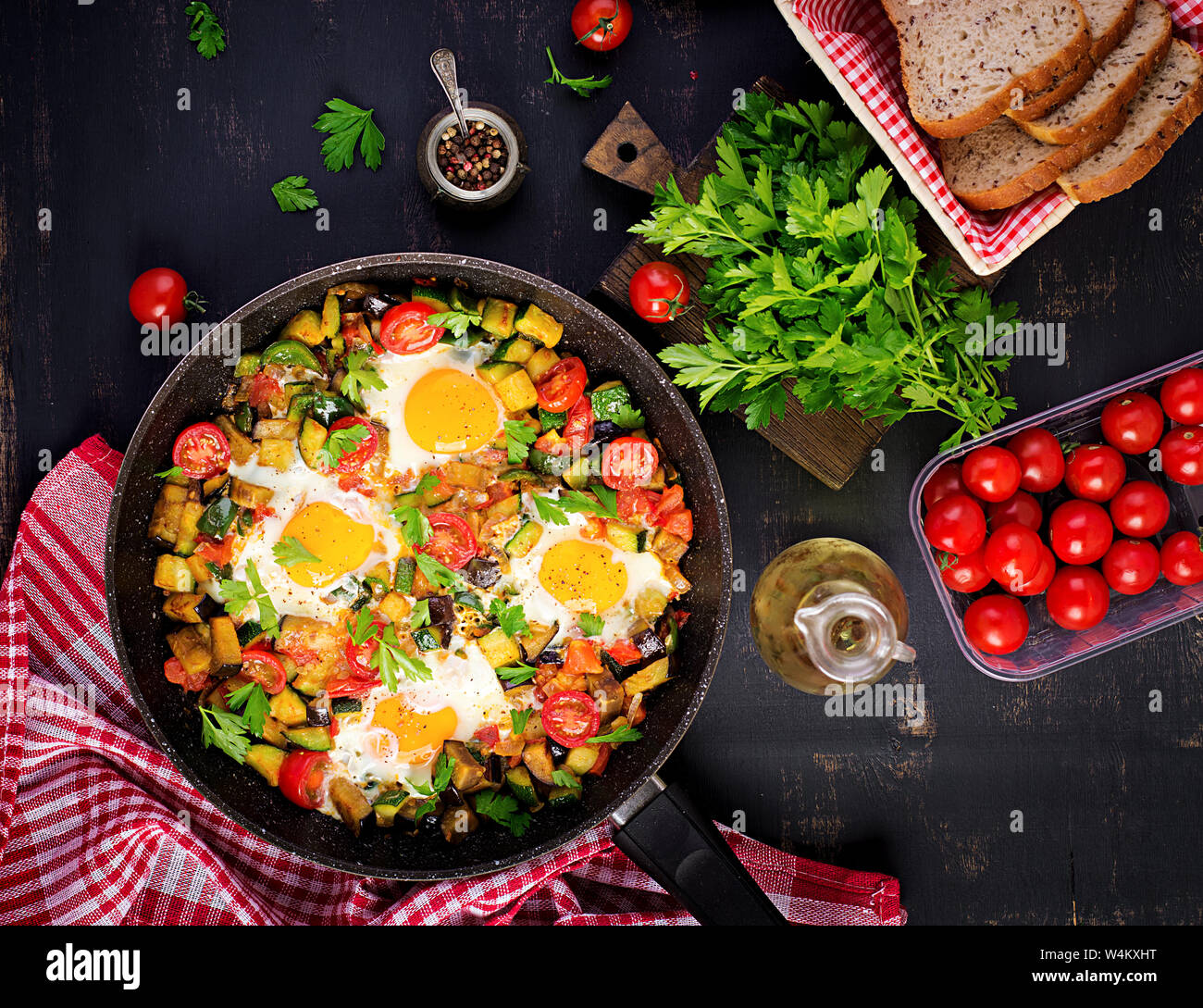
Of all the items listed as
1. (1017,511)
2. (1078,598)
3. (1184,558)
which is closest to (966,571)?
Answer: (1017,511)

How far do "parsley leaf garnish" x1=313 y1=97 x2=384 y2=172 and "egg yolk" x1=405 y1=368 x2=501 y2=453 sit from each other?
1.04 m

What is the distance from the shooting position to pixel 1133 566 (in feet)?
11.8

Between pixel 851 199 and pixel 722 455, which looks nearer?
pixel 851 199

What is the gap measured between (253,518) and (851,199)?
8.72 feet

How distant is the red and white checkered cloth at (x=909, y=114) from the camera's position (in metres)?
3.15

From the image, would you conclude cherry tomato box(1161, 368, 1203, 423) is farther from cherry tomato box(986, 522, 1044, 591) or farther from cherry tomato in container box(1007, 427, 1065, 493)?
cherry tomato box(986, 522, 1044, 591)

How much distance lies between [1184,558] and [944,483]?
3.30 ft

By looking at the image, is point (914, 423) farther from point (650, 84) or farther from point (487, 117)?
point (487, 117)

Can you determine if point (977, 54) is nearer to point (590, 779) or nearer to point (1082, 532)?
point (1082, 532)

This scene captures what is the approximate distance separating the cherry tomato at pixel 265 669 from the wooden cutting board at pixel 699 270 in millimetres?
Answer: 2033

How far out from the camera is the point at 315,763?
11.7 ft

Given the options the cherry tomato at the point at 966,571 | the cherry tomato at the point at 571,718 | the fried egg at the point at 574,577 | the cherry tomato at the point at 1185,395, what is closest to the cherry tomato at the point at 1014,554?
the cherry tomato at the point at 966,571

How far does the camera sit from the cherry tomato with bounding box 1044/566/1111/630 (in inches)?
142
